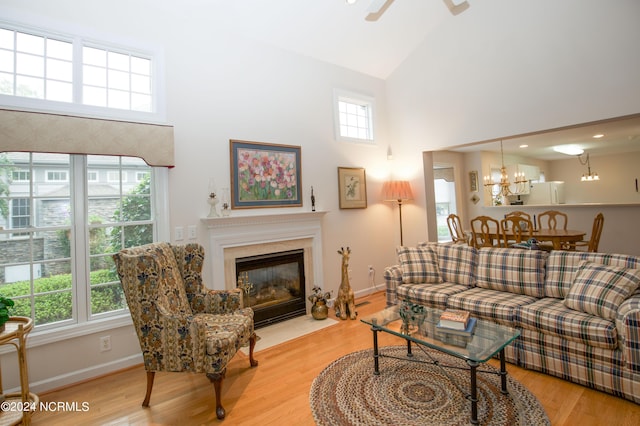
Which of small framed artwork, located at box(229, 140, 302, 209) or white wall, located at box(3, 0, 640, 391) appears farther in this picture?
small framed artwork, located at box(229, 140, 302, 209)

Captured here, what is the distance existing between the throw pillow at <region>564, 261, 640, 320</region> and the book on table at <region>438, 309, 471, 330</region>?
0.89 meters

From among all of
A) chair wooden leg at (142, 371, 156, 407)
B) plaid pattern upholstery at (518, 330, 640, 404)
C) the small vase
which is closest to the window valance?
chair wooden leg at (142, 371, 156, 407)

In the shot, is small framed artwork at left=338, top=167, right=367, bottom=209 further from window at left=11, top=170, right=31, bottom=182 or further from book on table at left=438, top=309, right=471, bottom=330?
window at left=11, top=170, right=31, bottom=182

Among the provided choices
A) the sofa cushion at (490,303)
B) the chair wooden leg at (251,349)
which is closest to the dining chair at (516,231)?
the sofa cushion at (490,303)

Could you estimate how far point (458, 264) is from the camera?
3.45 m

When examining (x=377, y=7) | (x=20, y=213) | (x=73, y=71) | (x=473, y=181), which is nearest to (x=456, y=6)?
(x=377, y=7)

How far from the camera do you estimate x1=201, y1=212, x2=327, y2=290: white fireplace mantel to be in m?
3.35

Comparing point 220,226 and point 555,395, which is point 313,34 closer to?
point 220,226

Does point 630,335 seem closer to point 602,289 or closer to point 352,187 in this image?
point 602,289

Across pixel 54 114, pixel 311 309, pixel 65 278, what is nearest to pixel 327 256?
pixel 311 309

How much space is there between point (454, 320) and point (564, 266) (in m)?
1.34

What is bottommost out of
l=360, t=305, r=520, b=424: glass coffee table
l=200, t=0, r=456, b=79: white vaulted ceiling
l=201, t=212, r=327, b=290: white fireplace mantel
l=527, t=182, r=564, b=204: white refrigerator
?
l=360, t=305, r=520, b=424: glass coffee table

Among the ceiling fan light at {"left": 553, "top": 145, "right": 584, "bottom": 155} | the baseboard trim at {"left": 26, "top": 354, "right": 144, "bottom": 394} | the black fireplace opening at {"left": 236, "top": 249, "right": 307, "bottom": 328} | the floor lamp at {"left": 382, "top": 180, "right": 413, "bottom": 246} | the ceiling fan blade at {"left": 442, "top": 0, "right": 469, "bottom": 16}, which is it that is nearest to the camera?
the ceiling fan blade at {"left": 442, "top": 0, "right": 469, "bottom": 16}

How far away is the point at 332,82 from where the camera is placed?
4.53 meters
